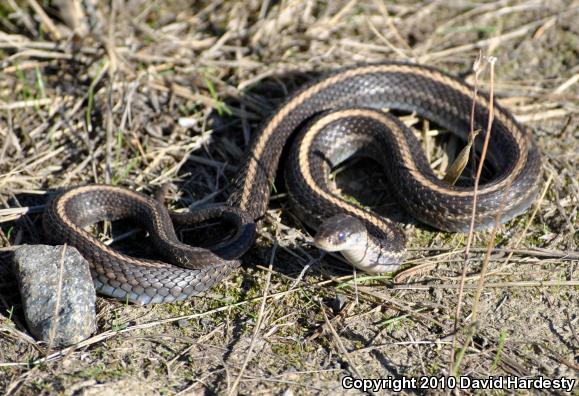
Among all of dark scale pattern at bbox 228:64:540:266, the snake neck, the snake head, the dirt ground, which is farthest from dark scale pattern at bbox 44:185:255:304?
the snake neck

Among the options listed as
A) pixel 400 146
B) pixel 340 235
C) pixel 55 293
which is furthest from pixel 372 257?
pixel 55 293

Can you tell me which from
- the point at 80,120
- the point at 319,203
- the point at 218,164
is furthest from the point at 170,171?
the point at 319,203

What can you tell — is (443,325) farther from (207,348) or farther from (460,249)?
(207,348)

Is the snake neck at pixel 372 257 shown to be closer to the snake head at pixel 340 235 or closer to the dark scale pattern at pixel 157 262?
the snake head at pixel 340 235

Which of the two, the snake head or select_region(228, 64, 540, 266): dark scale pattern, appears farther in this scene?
select_region(228, 64, 540, 266): dark scale pattern

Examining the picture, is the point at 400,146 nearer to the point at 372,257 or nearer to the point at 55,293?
the point at 372,257

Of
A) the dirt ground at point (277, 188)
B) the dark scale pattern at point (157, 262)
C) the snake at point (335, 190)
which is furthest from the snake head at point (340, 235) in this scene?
the dark scale pattern at point (157, 262)

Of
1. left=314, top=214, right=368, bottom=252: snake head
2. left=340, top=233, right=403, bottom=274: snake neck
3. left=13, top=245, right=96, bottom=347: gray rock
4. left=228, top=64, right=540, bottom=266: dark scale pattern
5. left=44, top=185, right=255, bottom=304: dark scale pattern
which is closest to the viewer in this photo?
left=13, top=245, right=96, bottom=347: gray rock

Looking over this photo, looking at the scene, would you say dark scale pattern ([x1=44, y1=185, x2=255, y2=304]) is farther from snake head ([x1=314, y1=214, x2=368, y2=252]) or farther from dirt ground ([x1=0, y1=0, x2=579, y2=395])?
snake head ([x1=314, y1=214, x2=368, y2=252])
